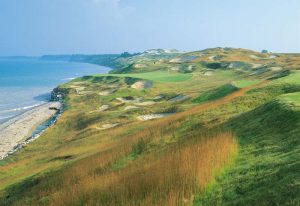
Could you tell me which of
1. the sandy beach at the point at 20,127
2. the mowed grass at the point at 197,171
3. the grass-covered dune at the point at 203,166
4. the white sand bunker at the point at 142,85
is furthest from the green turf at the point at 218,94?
the white sand bunker at the point at 142,85

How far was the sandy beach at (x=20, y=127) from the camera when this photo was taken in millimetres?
49494

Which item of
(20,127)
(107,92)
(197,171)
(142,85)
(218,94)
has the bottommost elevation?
(20,127)

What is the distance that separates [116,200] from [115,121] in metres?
34.4

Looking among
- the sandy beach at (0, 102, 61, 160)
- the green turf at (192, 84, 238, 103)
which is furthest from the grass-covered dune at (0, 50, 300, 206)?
the sandy beach at (0, 102, 61, 160)

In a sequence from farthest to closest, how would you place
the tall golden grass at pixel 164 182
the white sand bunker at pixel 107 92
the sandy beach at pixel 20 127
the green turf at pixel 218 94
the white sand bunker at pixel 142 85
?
the white sand bunker at pixel 107 92
the white sand bunker at pixel 142 85
the sandy beach at pixel 20 127
the green turf at pixel 218 94
the tall golden grass at pixel 164 182

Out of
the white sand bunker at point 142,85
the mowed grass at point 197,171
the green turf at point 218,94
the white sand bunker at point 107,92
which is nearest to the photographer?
the mowed grass at point 197,171

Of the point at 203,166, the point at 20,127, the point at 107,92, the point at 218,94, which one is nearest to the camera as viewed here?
the point at 203,166

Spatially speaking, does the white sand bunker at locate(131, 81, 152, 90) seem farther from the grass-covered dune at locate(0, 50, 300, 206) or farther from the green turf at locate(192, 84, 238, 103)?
the grass-covered dune at locate(0, 50, 300, 206)

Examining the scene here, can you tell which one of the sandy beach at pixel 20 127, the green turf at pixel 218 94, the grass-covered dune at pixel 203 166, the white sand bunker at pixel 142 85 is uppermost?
the grass-covered dune at pixel 203 166

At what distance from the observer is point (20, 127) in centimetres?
6059

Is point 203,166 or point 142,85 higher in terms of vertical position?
point 203,166

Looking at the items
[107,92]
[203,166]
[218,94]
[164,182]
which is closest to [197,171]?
[203,166]

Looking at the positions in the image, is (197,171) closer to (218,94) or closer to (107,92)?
(218,94)

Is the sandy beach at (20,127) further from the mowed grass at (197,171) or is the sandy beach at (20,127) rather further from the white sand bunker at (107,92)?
the mowed grass at (197,171)
